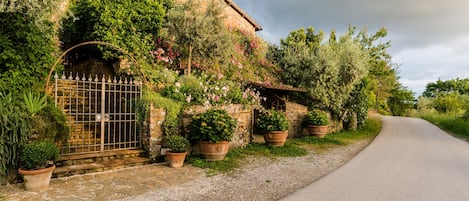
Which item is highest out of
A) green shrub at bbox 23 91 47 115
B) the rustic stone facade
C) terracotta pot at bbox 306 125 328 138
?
the rustic stone facade

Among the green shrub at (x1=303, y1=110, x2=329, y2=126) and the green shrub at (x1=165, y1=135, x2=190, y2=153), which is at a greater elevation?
the green shrub at (x1=303, y1=110, x2=329, y2=126)

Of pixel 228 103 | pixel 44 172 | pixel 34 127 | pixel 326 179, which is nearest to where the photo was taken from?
pixel 44 172

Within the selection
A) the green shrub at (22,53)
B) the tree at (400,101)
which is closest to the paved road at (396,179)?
the green shrub at (22,53)

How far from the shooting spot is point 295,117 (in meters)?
11.5

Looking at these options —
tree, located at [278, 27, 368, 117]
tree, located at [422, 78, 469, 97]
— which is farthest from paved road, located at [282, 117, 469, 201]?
tree, located at [422, 78, 469, 97]

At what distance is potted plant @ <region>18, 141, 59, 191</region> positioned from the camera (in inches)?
167

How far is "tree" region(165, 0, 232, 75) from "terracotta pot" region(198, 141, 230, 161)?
3.35 metres

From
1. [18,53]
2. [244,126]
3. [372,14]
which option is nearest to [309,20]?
[372,14]

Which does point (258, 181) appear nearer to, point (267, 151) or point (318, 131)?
point (267, 151)

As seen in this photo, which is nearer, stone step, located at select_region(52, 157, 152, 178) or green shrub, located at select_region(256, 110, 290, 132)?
stone step, located at select_region(52, 157, 152, 178)

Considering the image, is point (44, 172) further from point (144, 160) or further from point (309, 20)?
point (309, 20)

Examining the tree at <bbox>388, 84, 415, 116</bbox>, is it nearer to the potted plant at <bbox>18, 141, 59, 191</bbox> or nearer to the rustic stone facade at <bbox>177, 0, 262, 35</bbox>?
the rustic stone facade at <bbox>177, 0, 262, 35</bbox>

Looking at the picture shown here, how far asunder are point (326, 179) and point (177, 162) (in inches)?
130

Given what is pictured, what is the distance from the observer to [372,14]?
1183 cm
